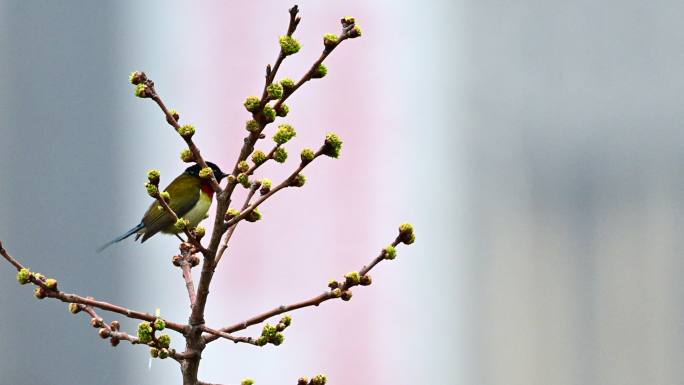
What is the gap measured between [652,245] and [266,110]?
4251mm

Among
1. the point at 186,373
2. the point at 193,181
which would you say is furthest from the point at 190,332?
the point at 193,181

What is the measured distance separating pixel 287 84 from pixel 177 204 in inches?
A: 59.8

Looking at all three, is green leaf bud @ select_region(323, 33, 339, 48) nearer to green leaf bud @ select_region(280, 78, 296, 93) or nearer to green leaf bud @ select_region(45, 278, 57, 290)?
green leaf bud @ select_region(280, 78, 296, 93)

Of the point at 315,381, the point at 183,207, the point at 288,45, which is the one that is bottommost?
the point at 315,381

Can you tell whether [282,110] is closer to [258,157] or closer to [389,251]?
[258,157]

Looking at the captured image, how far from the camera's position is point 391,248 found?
0.96 metres

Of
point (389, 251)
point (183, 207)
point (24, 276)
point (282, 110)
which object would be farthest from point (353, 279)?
point (183, 207)

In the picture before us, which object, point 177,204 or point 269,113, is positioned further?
point 177,204

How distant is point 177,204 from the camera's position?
2379 mm

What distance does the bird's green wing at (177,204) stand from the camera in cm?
228

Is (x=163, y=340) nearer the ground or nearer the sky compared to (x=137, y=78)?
nearer the ground

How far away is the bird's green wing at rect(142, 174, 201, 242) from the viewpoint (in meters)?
2.28

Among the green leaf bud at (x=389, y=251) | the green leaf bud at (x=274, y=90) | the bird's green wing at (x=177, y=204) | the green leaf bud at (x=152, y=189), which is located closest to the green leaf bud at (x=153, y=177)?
the green leaf bud at (x=152, y=189)

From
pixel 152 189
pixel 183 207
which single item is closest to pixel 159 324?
pixel 152 189
